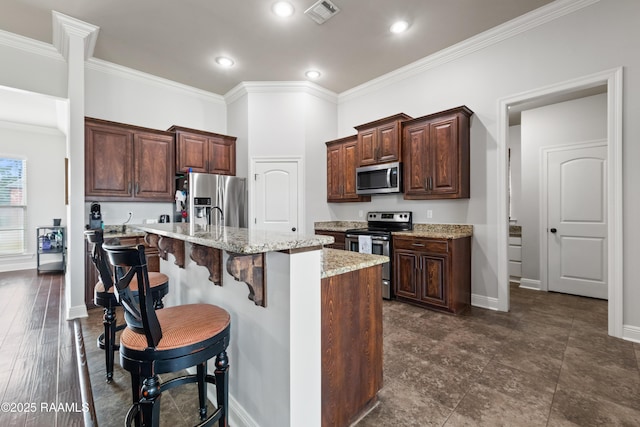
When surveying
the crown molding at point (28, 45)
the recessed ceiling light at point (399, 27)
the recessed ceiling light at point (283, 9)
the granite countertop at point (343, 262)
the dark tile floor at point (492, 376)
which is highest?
the recessed ceiling light at point (399, 27)

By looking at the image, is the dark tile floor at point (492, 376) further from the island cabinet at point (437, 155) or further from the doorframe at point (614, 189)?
the island cabinet at point (437, 155)

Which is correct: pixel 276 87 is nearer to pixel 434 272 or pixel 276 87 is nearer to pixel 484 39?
pixel 484 39

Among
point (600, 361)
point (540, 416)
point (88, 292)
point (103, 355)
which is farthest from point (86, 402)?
point (600, 361)

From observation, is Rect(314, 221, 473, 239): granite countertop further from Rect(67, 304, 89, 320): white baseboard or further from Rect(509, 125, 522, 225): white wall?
Rect(67, 304, 89, 320): white baseboard

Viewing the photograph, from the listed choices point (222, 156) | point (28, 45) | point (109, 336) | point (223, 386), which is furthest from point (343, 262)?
point (28, 45)

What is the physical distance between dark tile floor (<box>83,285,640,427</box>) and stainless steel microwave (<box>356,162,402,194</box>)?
1787 millimetres

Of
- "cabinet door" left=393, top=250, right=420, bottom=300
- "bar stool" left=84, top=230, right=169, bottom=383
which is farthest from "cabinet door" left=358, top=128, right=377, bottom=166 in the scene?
"bar stool" left=84, top=230, right=169, bottom=383

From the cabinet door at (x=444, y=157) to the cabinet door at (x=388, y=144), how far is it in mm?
477

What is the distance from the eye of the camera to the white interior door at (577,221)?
386cm

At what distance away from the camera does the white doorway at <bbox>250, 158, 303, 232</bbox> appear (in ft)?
15.4

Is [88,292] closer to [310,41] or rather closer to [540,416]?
[310,41]

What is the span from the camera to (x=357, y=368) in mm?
1559

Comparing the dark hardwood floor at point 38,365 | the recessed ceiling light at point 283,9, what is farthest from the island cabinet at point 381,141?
the dark hardwood floor at point 38,365

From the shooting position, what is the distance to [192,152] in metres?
4.44
